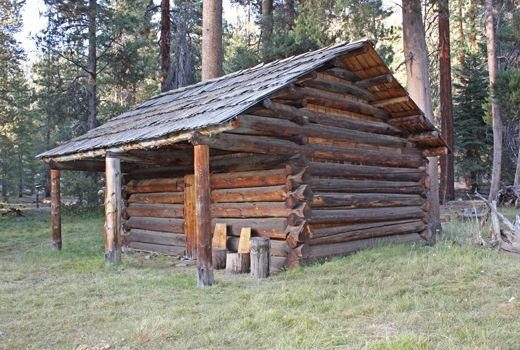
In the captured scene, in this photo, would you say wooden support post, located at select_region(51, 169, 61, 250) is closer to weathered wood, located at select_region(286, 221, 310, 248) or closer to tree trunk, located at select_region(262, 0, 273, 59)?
weathered wood, located at select_region(286, 221, 310, 248)

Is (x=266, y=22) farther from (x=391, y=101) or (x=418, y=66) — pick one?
(x=391, y=101)

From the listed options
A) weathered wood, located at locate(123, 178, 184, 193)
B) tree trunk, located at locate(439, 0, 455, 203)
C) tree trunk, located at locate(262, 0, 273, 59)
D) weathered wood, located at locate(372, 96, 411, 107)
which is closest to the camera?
weathered wood, located at locate(372, 96, 411, 107)

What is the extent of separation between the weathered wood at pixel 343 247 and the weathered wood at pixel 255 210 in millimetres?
717

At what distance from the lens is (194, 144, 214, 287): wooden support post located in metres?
7.65

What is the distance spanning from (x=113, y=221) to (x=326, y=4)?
9310 mm

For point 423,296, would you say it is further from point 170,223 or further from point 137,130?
point 170,223

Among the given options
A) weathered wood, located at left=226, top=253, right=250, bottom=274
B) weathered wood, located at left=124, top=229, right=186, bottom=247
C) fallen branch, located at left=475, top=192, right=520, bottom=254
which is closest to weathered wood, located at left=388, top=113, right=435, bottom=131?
fallen branch, located at left=475, top=192, right=520, bottom=254

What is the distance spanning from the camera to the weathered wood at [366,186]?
972 cm

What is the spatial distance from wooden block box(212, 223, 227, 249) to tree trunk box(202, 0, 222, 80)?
25.6 ft

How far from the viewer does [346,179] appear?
1045 centimetres

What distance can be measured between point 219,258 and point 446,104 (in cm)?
1697

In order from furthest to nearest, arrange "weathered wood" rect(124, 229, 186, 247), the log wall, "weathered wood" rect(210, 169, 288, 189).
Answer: "weathered wood" rect(124, 229, 186, 247), "weathered wood" rect(210, 169, 288, 189), the log wall

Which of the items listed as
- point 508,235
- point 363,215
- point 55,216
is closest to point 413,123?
point 363,215

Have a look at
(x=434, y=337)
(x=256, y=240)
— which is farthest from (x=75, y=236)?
(x=434, y=337)
